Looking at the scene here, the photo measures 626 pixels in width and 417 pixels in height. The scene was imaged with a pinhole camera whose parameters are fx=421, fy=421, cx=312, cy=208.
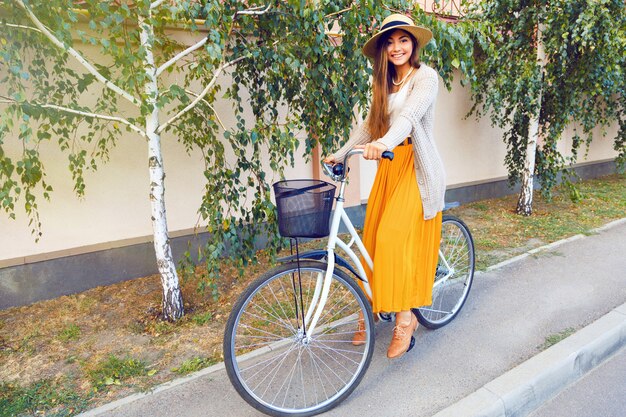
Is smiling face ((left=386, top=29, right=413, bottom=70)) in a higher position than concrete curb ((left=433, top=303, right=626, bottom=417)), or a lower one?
higher

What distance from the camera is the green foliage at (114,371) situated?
259 cm

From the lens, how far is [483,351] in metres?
2.82

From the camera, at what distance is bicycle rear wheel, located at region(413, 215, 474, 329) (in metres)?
3.09

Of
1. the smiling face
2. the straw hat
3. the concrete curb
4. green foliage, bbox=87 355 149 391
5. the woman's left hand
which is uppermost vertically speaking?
the straw hat

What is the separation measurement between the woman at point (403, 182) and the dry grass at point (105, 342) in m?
1.28

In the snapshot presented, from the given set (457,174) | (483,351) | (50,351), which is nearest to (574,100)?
A: (457,174)

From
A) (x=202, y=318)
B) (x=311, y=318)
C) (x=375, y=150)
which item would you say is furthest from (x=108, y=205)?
(x=375, y=150)

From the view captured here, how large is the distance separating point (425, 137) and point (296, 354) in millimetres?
1618

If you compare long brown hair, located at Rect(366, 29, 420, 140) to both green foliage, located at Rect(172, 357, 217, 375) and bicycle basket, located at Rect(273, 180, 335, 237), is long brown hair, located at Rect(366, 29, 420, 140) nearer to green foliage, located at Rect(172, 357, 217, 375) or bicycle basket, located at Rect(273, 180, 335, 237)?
bicycle basket, located at Rect(273, 180, 335, 237)

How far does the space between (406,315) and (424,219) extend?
620mm

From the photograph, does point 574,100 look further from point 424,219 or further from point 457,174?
point 424,219

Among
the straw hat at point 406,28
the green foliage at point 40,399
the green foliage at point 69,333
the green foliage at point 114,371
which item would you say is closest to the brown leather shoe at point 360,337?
the green foliage at point 114,371

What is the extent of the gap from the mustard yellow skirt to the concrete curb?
603 millimetres

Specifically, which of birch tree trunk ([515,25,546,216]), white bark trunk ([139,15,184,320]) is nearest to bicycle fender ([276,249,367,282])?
white bark trunk ([139,15,184,320])
